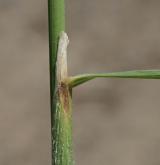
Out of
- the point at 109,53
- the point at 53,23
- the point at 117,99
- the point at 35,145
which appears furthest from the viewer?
the point at 109,53

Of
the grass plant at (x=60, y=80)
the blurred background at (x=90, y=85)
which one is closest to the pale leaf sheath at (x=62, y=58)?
the grass plant at (x=60, y=80)

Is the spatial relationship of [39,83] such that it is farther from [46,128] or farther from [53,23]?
[53,23]

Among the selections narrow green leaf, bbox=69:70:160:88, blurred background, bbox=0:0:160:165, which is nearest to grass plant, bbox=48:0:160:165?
narrow green leaf, bbox=69:70:160:88

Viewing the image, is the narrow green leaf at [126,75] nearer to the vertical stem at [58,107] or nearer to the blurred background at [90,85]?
the vertical stem at [58,107]

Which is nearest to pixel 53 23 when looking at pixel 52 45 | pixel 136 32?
pixel 52 45

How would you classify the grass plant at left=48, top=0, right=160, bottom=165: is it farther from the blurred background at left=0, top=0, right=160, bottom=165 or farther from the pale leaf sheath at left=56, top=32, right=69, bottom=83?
the blurred background at left=0, top=0, right=160, bottom=165
